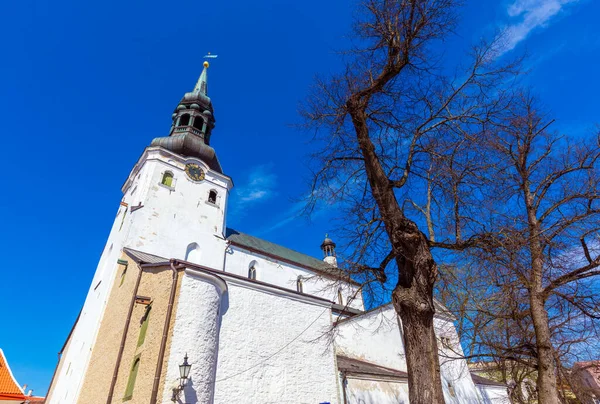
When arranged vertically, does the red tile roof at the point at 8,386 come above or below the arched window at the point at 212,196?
below

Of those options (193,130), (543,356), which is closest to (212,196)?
(193,130)

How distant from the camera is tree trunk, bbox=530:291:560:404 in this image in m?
7.11

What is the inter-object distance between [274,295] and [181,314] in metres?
3.74

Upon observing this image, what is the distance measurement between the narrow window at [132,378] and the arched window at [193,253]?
29.3 ft

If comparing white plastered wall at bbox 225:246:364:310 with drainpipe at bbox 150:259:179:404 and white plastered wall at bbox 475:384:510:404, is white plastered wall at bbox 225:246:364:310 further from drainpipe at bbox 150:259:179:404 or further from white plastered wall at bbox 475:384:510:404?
drainpipe at bbox 150:259:179:404

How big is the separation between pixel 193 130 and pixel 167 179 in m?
5.08

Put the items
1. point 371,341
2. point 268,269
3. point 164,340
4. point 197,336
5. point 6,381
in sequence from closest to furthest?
point 164,340, point 197,336, point 371,341, point 6,381, point 268,269

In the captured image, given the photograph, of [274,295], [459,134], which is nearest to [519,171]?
[459,134]

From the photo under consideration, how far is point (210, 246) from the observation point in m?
20.5

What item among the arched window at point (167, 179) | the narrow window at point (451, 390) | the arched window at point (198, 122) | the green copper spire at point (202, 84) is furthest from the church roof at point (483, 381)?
the green copper spire at point (202, 84)

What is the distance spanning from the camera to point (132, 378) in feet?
33.9

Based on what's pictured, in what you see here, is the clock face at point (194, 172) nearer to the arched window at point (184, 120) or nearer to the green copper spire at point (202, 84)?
the arched window at point (184, 120)

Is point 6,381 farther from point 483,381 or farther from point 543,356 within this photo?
point 483,381

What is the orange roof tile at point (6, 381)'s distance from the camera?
20984 millimetres
